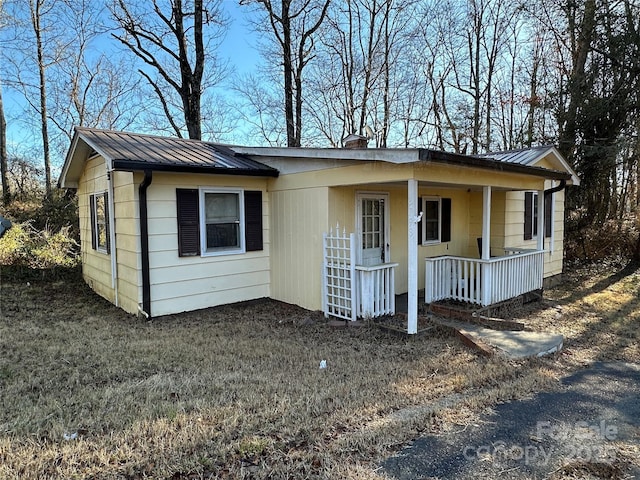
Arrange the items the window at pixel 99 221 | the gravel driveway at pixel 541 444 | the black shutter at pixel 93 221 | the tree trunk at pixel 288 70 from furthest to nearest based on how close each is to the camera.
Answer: the tree trunk at pixel 288 70 → the black shutter at pixel 93 221 → the window at pixel 99 221 → the gravel driveway at pixel 541 444

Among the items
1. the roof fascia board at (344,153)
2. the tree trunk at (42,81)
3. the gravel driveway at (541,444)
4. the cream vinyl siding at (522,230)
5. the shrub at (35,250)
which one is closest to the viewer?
the gravel driveway at (541,444)

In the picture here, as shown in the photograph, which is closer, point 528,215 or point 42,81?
point 528,215

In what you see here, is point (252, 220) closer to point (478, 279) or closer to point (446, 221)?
point (478, 279)

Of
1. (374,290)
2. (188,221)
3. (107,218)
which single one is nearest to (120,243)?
(107,218)

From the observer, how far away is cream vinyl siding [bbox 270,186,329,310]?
6.92 meters

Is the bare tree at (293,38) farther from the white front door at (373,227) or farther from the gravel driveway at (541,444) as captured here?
the gravel driveway at (541,444)

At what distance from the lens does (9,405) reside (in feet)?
11.3

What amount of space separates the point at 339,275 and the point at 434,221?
3452 mm

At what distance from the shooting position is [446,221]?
9234 millimetres

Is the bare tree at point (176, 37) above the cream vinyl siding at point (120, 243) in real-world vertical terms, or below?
above

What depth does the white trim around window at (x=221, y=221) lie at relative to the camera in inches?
279

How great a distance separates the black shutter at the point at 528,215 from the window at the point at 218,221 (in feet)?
21.3

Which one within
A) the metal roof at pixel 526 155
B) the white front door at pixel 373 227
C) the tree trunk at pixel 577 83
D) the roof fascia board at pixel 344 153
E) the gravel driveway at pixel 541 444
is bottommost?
the gravel driveway at pixel 541 444

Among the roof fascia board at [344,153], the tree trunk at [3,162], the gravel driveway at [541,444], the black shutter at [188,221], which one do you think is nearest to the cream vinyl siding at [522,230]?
the roof fascia board at [344,153]
